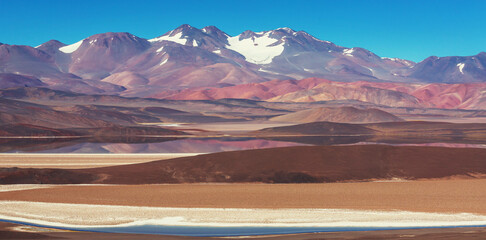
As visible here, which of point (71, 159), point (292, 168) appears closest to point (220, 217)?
point (292, 168)

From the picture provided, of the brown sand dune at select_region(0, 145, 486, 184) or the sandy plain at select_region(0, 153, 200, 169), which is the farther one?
the sandy plain at select_region(0, 153, 200, 169)

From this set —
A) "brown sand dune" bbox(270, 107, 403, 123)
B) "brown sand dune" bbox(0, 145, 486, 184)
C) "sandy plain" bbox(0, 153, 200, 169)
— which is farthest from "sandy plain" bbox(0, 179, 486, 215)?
"brown sand dune" bbox(270, 107, 403, 123)

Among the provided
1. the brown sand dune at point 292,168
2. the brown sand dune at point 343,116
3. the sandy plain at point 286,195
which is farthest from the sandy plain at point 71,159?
the brown sand dune at point 343,116

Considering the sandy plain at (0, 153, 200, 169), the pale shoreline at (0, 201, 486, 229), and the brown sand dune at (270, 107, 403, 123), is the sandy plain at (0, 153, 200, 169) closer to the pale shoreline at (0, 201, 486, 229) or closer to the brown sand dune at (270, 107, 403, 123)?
the pale shoreline at (0, 201, 486, 229)

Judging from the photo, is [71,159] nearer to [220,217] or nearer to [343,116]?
[220,217]

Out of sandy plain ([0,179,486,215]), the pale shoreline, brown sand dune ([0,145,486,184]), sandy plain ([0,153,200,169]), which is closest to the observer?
the pale shoreline

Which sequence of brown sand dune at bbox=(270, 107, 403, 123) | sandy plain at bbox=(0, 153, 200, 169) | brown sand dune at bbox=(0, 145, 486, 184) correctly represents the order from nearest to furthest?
brown sand dune at bbox=(0, 145, 486, 184), sandy plain at bbox=(0, 153, 200, 169), brown sand dune at bbox=(270, 107, 403, 123)

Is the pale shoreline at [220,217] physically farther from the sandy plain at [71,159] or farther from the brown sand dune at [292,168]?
the sandy plain at [71,159]
